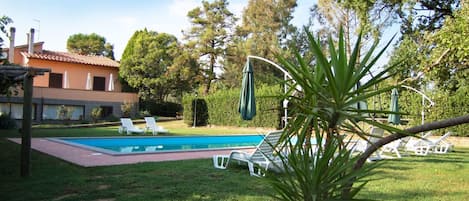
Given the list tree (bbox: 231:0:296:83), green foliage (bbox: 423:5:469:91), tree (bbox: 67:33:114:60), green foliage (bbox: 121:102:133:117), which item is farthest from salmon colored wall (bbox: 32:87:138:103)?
green foliage (bbox: 423:5:469:91)

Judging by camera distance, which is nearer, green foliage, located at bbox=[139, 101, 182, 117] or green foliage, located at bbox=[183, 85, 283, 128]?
green foliage, located at bbox=[183, 85, 283, 128]

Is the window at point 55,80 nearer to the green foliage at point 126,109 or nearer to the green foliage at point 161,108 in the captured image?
the green foliage at point 126,109

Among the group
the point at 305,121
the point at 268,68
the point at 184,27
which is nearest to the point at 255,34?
the point at 268,68

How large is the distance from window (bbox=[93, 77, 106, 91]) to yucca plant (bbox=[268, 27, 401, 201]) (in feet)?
115

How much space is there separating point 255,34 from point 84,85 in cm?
1677

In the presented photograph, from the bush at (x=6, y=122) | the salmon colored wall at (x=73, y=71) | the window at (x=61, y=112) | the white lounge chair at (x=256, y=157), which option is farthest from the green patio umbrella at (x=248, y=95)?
the salmon colored wall at (x=73, y=71)

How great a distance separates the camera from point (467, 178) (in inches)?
299

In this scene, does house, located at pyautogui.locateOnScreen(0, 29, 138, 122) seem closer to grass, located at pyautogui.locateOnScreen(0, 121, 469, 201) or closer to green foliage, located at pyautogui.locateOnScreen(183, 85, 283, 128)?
green foliage, located at pyautogui.locateOnScreen(183, 85, 283, 128)

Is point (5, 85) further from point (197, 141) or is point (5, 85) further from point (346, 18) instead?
point (346, 18)

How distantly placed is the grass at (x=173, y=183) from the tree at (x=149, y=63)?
2560 cm

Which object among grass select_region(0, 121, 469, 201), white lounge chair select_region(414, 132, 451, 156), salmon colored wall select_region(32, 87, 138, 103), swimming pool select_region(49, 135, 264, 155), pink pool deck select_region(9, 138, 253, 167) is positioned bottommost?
swimming pool select_region(49, 135, 264, 155)

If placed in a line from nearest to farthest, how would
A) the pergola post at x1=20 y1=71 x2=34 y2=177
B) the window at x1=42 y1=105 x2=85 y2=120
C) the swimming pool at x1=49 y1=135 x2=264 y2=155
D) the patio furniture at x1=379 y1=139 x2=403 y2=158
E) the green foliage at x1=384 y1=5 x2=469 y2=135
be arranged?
1. the pergola post at x1=20 y1=71 x2=34 y2=177
2. the green foliage at x1=384 y1=5 x2=469 y2=135
3. the patio furniture at x1=379 y1=139 x2=403 y2=158
4. the swimming pool at x1=49 y1=135 x2=264 y2=155
5. the window at x1=42 y1=105 x2=85 y2=120

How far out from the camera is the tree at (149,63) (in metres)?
34.3

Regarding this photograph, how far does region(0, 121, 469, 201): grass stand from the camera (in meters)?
5.55
